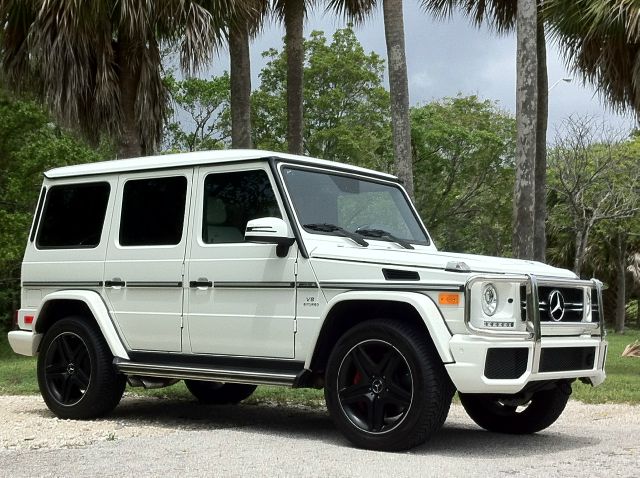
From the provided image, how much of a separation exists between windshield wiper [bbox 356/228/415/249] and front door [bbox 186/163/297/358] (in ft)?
2.35

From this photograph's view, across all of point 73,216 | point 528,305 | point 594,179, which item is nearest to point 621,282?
point 594,179

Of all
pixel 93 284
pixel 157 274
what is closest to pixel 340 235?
pixel 157 274

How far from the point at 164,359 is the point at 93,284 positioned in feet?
3.28

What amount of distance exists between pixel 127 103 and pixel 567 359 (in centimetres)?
900

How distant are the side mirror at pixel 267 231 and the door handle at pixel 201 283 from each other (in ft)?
2.41

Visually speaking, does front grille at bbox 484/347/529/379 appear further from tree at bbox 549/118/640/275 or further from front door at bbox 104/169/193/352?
tree at bbox 549/118/640/275

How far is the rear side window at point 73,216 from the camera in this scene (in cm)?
865

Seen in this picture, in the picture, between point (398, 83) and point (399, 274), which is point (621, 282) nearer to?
point (398, 83)

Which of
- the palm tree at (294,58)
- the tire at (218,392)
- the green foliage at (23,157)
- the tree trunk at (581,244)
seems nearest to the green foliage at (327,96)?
the tree trunk at (581,244)

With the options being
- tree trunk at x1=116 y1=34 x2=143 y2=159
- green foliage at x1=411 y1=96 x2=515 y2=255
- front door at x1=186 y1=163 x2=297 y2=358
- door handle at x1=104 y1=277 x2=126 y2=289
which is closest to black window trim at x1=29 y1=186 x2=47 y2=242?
door handle at x1=104 y1=277 x2=126 y2=289

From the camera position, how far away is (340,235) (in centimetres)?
746

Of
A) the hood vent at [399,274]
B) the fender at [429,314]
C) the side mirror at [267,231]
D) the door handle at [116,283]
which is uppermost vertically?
the side mirror at [267,231]

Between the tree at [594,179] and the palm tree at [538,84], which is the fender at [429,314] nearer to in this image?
the palm tree at [538,84]

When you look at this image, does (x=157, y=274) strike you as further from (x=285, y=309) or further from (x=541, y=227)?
(x=541, y=227)
